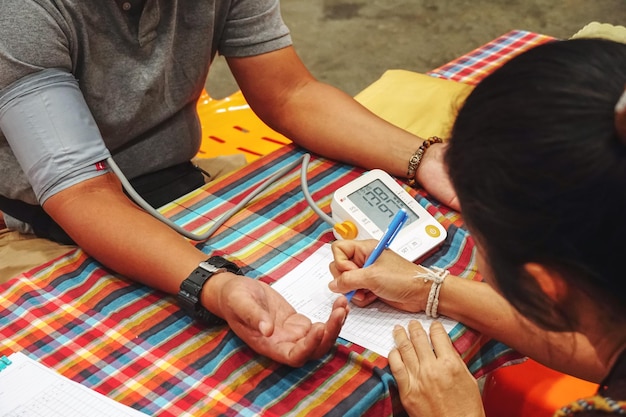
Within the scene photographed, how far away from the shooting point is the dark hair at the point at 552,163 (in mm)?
624

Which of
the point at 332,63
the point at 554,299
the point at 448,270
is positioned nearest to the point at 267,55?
the point at 448,270

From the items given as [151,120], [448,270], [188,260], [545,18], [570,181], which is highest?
[570,181]

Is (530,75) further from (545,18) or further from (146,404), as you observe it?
(545,18)

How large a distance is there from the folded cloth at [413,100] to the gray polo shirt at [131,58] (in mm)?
288

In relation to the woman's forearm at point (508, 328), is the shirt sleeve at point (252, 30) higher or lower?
higher

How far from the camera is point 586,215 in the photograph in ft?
→ 2.10

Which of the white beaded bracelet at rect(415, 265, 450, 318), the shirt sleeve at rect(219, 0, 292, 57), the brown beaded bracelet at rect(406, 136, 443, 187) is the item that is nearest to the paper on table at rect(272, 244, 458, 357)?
the white beaded bracelet at rect(415, 265, 450, 318)

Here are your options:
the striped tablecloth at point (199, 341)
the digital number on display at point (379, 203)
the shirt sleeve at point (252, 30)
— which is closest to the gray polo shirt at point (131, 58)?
the shirt sleeve at point (252, 30)

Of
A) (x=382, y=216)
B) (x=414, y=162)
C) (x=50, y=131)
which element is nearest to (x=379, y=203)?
(x=382, y=216)

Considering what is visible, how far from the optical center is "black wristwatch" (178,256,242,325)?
3.37 feet

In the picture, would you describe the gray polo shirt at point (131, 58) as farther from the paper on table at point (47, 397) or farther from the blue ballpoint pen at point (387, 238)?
the blue ballpoint pen at point (387, 238)

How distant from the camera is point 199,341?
1.01 metres

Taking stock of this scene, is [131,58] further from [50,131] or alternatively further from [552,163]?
[552,163]

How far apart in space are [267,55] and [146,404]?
0.78 meters
